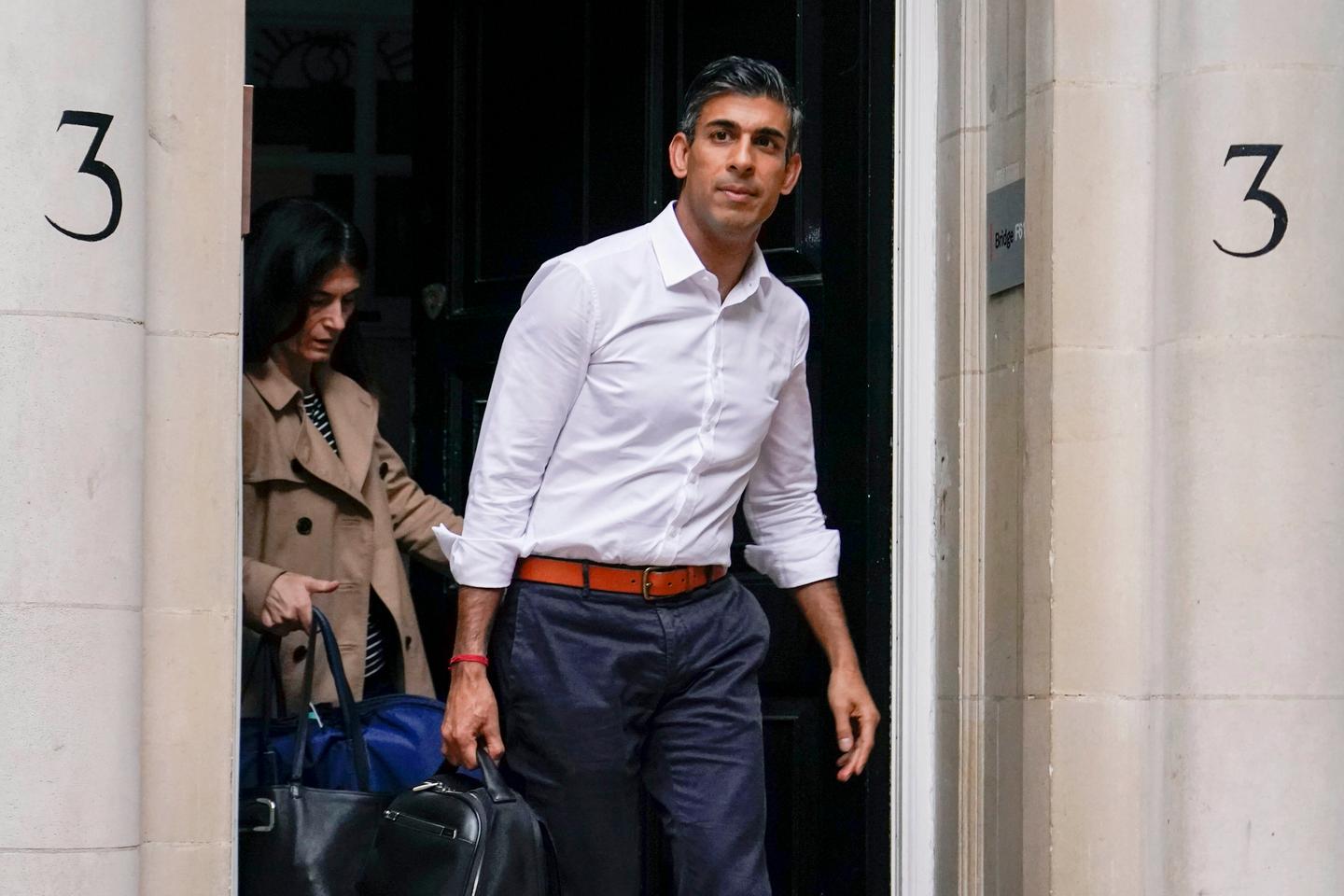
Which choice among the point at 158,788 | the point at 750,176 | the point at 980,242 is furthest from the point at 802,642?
the point at 158,788

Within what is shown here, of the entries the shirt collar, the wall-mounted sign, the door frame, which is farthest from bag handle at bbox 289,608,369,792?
the wall-mounted sign

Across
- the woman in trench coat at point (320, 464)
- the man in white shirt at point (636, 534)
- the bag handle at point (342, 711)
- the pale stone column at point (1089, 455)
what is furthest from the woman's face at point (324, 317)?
the pale stone column at point (1089, 455)

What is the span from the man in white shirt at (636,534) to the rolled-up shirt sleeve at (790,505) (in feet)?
0.70

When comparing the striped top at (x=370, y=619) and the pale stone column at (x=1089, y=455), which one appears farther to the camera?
the striped top at (x=370, y=619)

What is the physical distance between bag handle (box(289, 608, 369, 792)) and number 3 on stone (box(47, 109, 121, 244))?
0.92m

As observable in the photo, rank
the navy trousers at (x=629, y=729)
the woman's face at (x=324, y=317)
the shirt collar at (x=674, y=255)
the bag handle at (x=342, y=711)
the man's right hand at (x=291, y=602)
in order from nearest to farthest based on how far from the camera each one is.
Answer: the navy trousers at (x=629, y=729) → the shirt collar at (x=674, y=255) → the bag handle at (x=342, y=711) → the man's right hand at (x=291, y=602) → the woman's face at (x=324, y=317)

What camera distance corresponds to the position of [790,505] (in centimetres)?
423

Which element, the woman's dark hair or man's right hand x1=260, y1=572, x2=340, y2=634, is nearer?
man's right hand x1=260, y1=572, x2=340, y2=634

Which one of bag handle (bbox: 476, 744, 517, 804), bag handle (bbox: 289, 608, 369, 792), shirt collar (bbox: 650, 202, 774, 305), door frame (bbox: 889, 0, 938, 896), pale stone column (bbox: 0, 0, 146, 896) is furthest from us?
door frame (bbox: 889, 0, 938, 896)

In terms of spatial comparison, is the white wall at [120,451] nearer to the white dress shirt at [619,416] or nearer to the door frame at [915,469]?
the white dress shirt at [619,416]

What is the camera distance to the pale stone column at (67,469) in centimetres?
352

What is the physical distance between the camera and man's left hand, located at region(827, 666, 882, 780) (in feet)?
13.2

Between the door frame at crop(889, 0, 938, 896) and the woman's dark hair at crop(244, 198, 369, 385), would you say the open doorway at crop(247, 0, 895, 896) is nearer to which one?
the door frame at crop(889, 0, 938, 896)

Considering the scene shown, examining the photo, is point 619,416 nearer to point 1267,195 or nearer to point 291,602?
point 291,602
